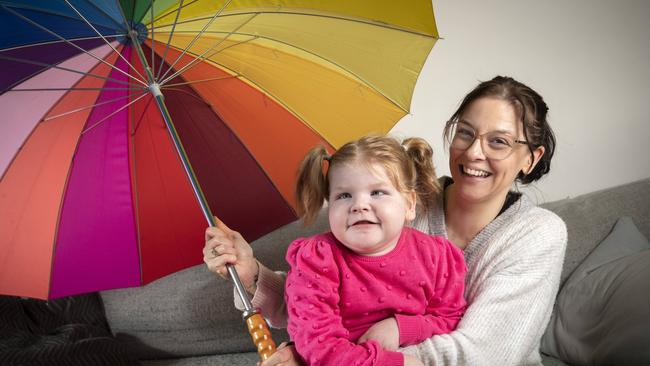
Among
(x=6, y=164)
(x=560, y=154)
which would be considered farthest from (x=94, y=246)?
(x=560, y=154)

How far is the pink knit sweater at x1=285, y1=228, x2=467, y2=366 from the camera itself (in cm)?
114

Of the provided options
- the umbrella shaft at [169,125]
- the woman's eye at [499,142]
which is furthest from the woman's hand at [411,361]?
the woman's eye at [499,142]

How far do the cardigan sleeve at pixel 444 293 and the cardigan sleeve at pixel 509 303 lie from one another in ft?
0.12

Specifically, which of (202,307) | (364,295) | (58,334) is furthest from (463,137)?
(58,334)

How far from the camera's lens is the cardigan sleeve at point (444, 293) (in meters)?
1.25

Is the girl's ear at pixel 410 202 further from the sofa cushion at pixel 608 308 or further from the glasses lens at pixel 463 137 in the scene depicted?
the sofa cushion at pixel 608 308

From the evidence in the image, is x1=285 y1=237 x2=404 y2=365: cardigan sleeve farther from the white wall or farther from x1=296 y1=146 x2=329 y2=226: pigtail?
the white wall

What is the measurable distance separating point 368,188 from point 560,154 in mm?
1404

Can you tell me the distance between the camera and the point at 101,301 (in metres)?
2.25

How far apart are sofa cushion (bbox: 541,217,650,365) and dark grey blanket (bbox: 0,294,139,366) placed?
1525 millimetres

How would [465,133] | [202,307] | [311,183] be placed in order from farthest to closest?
[202,307] → [465,133] → [311,183]

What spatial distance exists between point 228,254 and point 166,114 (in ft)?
1.20

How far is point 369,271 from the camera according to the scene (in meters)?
1.22

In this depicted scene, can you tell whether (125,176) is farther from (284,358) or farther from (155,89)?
(284,358)
